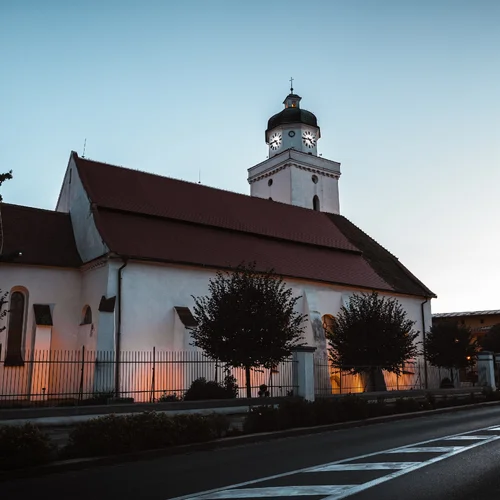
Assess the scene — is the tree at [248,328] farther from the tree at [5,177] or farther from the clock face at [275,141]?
the clock face at [275,141]

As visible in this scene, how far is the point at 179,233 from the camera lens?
27.7 metres

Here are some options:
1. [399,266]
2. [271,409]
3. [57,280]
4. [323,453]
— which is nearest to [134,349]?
[57,280]

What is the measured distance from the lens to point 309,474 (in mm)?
8125

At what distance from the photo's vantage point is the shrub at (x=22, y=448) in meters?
8.82

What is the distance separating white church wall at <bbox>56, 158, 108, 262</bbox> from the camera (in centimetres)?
2495

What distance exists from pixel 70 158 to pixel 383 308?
58.2 ft

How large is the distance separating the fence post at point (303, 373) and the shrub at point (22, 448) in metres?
10.8

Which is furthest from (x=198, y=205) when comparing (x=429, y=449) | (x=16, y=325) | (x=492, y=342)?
(x=492, y=342)

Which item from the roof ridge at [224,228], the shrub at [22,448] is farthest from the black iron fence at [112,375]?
the shrub at [22,448]

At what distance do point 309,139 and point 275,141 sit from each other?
Answer: 9.11 ft

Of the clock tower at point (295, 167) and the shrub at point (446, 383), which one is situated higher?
the clock tower at point (295, 167)

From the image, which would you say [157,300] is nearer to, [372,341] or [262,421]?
[372,341]

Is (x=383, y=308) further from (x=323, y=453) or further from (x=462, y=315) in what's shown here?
(x=462, y=315)

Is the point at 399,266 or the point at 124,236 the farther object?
the point at 399,266
